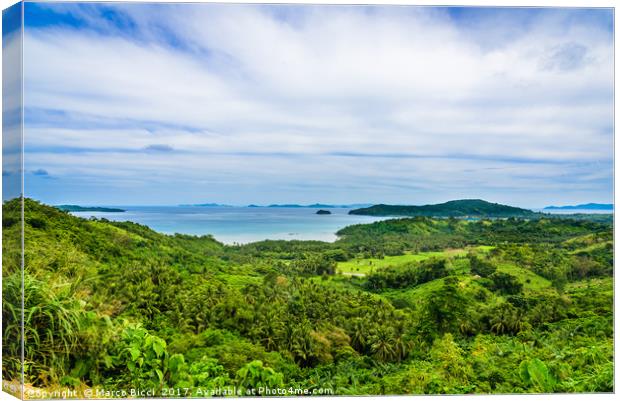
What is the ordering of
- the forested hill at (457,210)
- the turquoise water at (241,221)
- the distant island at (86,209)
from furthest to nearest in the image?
the forested hill at (457,210) → the turquoise water at (241,221) → the distant island at (86,209)

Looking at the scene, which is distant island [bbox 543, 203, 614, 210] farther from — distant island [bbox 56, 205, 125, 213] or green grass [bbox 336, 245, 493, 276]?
distant island [bbox 56, 205, 125, 213]

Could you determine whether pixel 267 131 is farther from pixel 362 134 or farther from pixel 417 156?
pixel 417 156

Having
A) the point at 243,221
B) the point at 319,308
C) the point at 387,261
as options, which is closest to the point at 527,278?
the point at 387,261

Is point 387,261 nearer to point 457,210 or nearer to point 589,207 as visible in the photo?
point 457,210

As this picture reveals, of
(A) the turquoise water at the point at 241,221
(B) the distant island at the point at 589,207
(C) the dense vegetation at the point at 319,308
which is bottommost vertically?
(C) the dense vegetation at the point at 319,308

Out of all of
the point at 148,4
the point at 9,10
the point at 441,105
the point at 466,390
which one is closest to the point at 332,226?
the point at 441,105

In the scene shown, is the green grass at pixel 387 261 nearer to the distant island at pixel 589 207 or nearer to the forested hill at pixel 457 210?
the forested hill at pixel 457 210

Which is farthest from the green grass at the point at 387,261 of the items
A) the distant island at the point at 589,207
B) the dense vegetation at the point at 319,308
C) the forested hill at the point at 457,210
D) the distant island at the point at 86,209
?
the distant island at the point at 86,209
